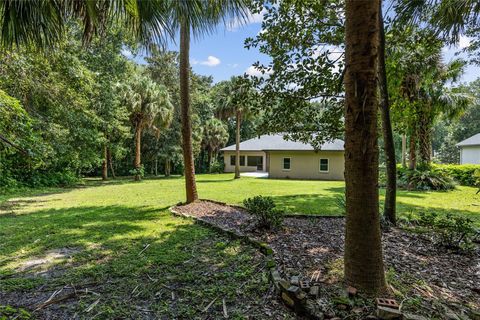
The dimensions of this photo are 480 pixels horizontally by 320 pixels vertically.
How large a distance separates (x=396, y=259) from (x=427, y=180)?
40.0 ft

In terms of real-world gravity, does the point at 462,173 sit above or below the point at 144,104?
below

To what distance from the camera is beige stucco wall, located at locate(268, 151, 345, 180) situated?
2111cm

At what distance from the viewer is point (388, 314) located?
226cm

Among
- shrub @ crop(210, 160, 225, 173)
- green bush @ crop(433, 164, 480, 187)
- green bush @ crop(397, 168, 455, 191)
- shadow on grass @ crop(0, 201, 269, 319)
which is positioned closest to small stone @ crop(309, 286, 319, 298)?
shadow on grass @ crop(0, 201, 269, 319)

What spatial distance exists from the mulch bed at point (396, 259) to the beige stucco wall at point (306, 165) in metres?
16.1

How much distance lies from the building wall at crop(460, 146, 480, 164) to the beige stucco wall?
13.1m

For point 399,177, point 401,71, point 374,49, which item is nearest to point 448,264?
point 374,49

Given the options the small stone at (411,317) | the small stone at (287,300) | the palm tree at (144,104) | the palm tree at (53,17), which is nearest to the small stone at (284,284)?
the small stone at (287,300)

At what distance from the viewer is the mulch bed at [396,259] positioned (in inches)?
117

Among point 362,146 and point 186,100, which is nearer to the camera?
point 362,146

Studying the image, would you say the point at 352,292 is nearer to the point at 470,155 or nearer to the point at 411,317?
the point at 411,317

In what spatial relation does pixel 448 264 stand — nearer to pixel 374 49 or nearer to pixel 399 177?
pixel 374 49

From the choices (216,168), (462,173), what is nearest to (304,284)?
(462,173)

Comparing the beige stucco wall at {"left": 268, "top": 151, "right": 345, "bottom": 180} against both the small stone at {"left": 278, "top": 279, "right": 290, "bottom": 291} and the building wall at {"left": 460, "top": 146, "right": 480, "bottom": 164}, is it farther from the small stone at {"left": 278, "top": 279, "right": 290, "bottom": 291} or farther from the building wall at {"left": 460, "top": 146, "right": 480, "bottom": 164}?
the small stone at {"left": 278, "top": 279, "right": 290, "bottom": 291}
